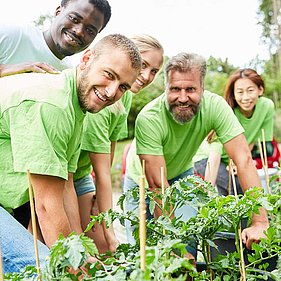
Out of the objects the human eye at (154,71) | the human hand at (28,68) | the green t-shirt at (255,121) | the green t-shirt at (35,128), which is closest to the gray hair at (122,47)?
the green t-shirt at (35,128)

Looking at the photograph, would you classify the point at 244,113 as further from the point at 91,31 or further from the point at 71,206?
the point at 71,206

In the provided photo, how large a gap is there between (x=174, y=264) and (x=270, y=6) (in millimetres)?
18058

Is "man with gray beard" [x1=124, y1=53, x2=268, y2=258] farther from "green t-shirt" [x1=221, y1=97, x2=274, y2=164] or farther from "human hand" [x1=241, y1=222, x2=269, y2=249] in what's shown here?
"green t-shirt" [x1=221, y1=97, x2=274, y2=164]

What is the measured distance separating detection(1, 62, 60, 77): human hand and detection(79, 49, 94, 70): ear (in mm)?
178

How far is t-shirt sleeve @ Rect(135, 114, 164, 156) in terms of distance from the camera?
2.29m

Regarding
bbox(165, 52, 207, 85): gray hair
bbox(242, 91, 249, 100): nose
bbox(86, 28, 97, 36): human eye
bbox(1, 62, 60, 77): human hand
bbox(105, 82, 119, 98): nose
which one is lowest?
bbox(242, 91, 249, 100): nose

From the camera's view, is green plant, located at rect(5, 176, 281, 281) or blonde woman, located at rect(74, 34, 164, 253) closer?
green plant, located at rect(5, 176, 281, 281)

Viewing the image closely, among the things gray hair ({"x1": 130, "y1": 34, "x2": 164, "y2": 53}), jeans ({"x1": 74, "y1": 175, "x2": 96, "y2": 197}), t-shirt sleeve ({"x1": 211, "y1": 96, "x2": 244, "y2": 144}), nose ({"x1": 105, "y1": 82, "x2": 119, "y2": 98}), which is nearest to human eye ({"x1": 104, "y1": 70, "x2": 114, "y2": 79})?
nose ({"x1": 105, "y1": 82, "x2": 119, "y2": 98})

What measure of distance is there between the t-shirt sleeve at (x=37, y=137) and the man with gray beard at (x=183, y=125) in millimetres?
778

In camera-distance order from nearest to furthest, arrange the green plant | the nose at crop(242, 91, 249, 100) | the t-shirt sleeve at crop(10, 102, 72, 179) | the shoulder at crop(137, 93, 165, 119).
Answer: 1. the green plant
2. the t-shirt sleeve at crop(10, 102, 72, 179)
3. the shoulder at crop(137, 93, 165, 119)
4. the nose at crop(242, 91, 249, 100)

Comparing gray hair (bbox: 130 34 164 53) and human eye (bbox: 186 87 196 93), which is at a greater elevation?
gray hair (bbox: 130 34 164 53)

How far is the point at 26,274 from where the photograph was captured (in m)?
1.16

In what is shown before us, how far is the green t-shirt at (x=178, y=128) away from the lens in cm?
232

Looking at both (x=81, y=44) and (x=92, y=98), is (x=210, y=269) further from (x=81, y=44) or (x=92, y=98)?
(x=81, y=44)
